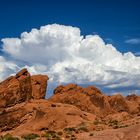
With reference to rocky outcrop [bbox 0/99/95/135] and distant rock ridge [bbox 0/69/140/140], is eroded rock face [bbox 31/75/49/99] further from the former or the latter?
rocky outcrop [bbox 0/99/95/135]

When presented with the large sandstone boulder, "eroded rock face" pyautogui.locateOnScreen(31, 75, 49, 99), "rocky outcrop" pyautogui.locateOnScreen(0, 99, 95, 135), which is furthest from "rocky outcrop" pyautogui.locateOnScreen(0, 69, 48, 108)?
the large sandstone boulder

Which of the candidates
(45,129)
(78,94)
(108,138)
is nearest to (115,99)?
(78,94)

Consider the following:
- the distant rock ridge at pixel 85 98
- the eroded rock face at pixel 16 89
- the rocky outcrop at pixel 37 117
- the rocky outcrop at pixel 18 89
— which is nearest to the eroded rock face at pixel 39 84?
the rocky outcrop at pixel 18 89

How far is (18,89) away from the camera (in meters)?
61.5

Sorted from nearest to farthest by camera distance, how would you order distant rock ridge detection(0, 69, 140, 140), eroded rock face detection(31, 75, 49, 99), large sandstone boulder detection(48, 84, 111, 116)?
distant rock ridge detection(0, 69, 140, 140) → eroded rock face detection(31, 75, 49, 99) → large sandstone boulder detection(48, 84, 111, 116)

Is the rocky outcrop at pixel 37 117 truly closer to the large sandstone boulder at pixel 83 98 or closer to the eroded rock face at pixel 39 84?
the eroded rock face at pixel 39 84

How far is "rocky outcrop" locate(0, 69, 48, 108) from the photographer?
198ft

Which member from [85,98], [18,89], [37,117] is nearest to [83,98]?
[85,98]

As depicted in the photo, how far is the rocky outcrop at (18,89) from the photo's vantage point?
60.4 metres

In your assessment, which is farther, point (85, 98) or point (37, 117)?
point (85, 98)

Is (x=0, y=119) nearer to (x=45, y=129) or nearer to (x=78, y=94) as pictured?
(x=45, y=129)

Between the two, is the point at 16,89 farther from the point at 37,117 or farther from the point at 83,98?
the point at 83,98

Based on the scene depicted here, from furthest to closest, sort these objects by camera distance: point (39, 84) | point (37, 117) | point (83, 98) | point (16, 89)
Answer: point (83, 98)
point (39, 84)
point (16, 89)
point (37, 117)

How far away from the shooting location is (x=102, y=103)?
277ft
